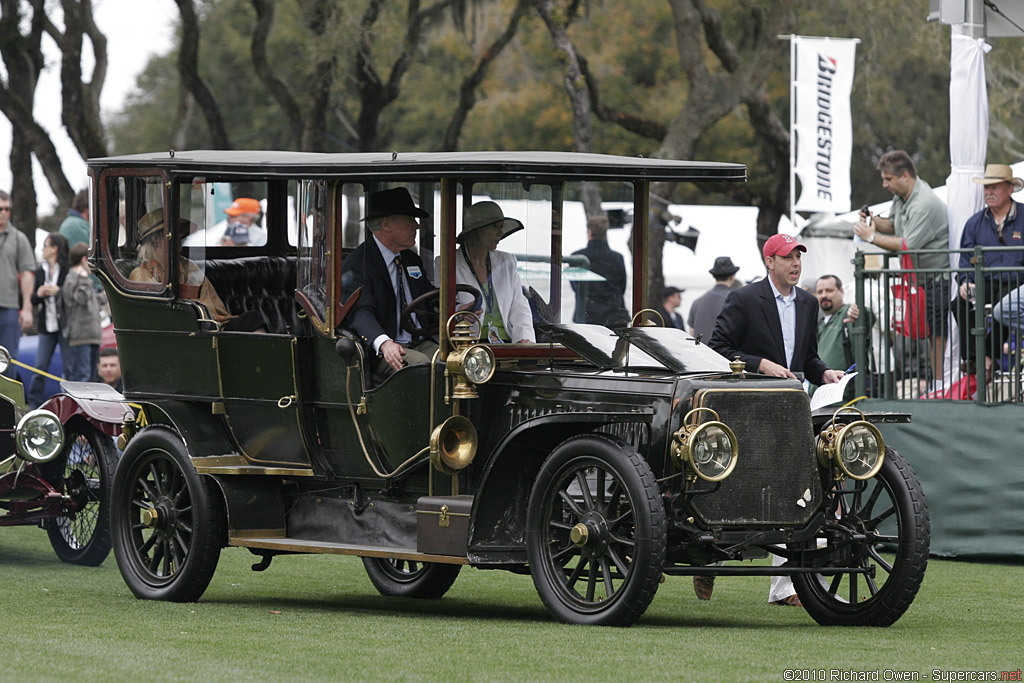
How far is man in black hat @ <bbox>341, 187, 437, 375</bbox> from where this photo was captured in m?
8.23

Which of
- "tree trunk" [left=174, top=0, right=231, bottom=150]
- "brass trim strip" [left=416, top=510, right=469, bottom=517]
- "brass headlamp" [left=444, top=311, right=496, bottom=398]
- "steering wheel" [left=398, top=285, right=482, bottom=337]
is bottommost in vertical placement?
"brass trim strip" [left=416, top=510, right=469, bottom=517]

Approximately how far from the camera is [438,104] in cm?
4675

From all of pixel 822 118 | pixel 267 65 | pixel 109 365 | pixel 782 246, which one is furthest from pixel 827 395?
pixel 267 65

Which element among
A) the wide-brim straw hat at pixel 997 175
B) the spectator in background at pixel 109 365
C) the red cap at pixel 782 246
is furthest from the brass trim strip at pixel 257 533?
the spectator in background at pixel 109 365

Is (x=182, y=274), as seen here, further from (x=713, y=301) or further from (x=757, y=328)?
(x=713, y=301)

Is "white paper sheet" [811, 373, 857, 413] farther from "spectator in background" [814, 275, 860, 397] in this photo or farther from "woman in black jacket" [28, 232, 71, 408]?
"woman in black jacket" [28, 232, 71, 408]

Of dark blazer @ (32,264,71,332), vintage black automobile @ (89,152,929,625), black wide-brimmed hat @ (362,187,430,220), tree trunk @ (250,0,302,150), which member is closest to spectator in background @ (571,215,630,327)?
vintage black automobile @ (89,152,929,625)

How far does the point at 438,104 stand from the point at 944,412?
36.3 meters

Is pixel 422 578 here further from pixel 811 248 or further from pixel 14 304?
pixel 811 248

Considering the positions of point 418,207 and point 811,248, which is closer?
point 418,207

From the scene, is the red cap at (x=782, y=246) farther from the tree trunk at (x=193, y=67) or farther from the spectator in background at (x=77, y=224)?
the tree trunk at (x=193, y=67)

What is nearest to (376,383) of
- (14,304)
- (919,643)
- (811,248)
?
(919,643)

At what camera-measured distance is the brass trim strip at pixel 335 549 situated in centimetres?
777

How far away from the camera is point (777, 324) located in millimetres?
9094
